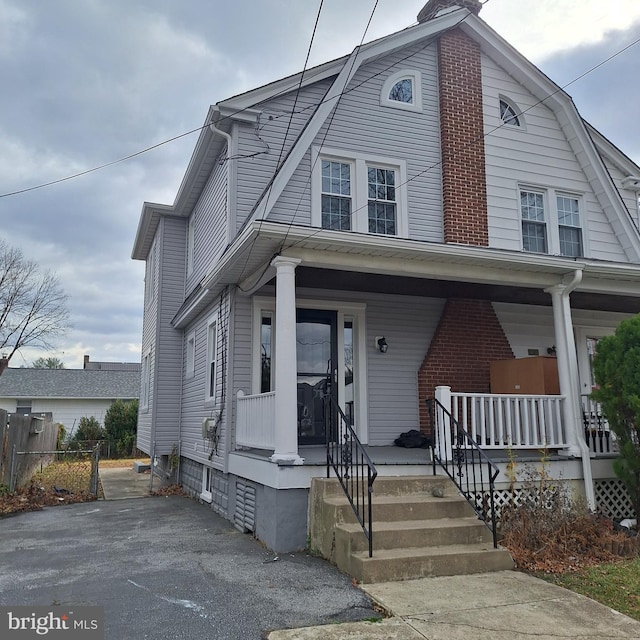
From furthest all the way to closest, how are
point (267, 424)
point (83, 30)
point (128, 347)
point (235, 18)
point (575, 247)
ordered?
point (128, 347) → point (575, 247) → point (83, 30) → point (235, 18) → point (267, 424)

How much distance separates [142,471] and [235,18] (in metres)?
13.7

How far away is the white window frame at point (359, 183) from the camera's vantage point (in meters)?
9.05

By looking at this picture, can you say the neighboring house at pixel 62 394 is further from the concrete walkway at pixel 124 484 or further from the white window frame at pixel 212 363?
the white window frame at pixel 212 363

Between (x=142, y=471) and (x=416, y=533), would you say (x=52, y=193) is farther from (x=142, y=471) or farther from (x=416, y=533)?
(x=142, y=471)

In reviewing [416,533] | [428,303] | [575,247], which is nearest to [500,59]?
[575,247]

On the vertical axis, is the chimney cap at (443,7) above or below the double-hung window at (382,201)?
above

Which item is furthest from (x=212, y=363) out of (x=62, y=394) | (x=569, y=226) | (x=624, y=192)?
(x=62, y=394)

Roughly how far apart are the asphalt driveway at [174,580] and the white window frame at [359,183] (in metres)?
5.08

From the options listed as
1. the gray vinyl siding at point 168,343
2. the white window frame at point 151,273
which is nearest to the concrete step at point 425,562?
the gray vinyl siding at point 168,343

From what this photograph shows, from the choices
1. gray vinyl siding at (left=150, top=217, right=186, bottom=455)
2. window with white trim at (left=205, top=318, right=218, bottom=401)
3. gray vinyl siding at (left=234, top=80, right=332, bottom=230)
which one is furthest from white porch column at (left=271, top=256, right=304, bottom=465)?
gray vinyl siding at (left=150, top=217, right=186, bottom=455)

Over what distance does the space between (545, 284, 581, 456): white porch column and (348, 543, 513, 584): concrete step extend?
274 centimetres

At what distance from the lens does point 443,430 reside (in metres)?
6.79

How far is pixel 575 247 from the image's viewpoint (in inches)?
415

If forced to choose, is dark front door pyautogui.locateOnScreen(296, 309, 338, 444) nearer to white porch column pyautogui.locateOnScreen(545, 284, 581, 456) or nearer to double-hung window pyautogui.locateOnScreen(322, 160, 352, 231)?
double-hung window pyautogui.locateOnScreen(322, 160, 352, 231)
